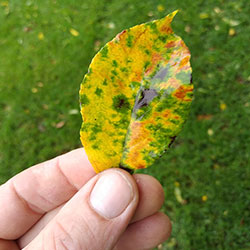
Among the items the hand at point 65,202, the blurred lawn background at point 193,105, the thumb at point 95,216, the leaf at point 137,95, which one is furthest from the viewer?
the blurred lawn background at point 193,105

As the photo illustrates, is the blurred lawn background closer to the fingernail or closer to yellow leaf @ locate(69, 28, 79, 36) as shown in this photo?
yellow leaf @ locate(69, 28, 79, 36)

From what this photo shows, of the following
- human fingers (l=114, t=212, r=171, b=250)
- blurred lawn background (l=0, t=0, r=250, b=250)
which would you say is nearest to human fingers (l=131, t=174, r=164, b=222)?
human fingers (l=114, t=212, r=171, b=250)

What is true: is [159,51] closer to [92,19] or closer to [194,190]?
[194,190]

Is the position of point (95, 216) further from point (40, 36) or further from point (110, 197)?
point (40, 36)

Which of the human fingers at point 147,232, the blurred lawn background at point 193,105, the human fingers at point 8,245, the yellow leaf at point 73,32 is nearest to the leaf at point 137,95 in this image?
the human fingers at point 147,232

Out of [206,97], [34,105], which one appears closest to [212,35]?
[206,97]

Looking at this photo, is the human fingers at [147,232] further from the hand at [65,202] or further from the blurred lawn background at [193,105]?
the blurred lawn background at [193,105]

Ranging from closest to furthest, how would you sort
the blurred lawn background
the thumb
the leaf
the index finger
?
the leaf → the thumb → the index finger → the blurred lawn background
